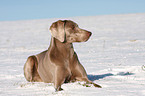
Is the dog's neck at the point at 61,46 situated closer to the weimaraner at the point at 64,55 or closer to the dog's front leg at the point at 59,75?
the weimaraner at the point at 64,55

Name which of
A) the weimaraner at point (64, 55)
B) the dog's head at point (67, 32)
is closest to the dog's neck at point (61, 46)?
the weimaraner at point (64, 55)

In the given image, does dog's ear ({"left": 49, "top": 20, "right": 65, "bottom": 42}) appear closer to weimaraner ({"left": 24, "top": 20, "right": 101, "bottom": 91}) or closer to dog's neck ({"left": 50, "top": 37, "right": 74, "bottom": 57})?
weimaraner ({"left": 24, "top": 20, "right": 101, "bottom": 91})

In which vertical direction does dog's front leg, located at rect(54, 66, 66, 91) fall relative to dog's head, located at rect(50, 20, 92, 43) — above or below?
below

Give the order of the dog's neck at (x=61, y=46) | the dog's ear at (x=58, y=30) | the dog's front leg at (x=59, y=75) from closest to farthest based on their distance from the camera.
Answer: the dog's ear at (x=58, y=30) < the dog's front leg at (x=59, y=75) < the dog's neck at (x=61, y=46)

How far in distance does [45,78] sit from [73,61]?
0.87m

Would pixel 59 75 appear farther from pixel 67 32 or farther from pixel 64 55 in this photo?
pixel 67 32

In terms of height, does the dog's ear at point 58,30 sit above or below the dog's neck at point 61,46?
above

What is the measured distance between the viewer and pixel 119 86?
5.47m

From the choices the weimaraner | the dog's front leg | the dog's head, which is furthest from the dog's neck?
the dog's front leg

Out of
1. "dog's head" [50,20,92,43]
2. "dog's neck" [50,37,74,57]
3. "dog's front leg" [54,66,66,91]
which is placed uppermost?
"dog's head" [50,20,92,43]

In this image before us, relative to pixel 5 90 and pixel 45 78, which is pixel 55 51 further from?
pixel 5 90

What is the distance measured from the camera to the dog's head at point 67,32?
5277 mm

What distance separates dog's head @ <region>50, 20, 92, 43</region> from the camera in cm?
528

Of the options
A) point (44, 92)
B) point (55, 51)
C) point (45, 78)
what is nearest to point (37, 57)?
point (45, 78)
